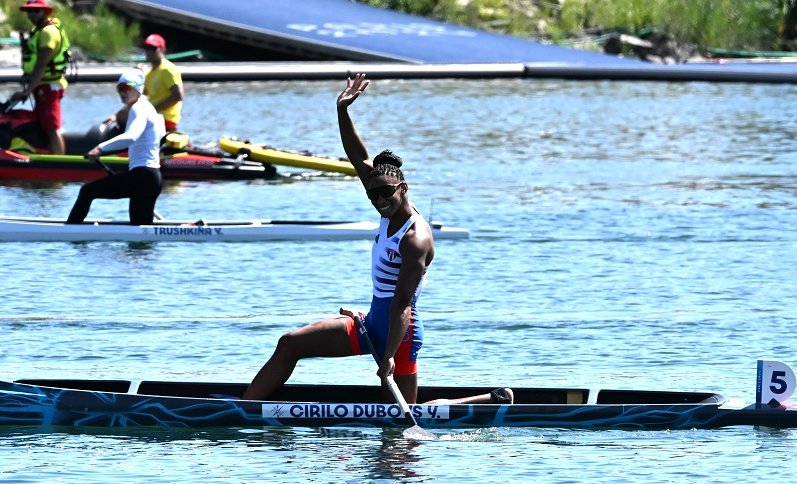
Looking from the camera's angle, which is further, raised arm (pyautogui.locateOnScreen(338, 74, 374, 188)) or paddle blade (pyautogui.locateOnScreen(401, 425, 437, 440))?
paddle blade (pyautogui.locateOnScreen(401, 425, 437, 440))

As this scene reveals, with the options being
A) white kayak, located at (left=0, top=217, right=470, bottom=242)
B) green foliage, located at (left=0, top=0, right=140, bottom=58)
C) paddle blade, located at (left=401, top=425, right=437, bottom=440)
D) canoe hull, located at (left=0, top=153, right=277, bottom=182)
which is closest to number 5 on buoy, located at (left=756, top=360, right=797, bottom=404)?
paddle blade, located at (left=401, top=425, right=437, bottom=440)

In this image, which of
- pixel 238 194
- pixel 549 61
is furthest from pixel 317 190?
pixel 549 61

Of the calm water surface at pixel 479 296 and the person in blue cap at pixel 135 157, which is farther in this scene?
the person in blue cap at pixel 135 157

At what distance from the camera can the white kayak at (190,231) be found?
687 inches

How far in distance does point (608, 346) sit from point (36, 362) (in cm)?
418

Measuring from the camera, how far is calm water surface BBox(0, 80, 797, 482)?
10070 millimetres

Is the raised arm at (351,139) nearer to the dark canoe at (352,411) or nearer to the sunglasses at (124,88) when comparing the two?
the dark canoe at (352,411)

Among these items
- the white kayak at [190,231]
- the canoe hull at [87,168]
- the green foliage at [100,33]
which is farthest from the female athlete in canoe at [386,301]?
the green foliage at [100,33]

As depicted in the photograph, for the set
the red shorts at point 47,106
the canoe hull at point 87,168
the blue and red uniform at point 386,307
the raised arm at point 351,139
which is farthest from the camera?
the red shorts at point 47,106

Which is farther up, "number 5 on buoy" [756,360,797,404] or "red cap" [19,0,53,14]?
"red cap" [19,0,53,14]

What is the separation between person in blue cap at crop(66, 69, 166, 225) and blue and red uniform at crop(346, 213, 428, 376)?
6.91 m

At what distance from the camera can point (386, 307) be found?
9742mm

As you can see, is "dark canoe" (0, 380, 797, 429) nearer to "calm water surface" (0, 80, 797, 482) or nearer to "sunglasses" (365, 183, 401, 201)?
"calm water surface" (0, 80, 797, 482)

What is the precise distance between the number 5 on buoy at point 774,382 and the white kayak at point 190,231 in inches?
315
